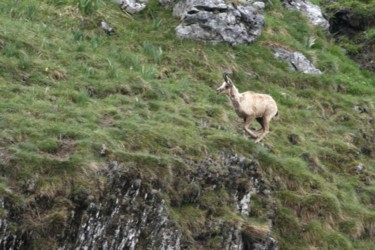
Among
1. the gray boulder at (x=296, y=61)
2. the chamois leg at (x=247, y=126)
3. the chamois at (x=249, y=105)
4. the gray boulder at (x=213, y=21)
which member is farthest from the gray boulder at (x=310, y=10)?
the chamois leg at (x=247, y=126)

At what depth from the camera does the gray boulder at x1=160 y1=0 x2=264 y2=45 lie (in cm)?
1780

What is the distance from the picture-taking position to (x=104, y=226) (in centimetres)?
977

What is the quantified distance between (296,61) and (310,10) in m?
3.89

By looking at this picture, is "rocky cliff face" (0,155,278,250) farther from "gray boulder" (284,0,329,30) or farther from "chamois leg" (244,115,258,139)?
"gray boulder" (284,0,329,30)

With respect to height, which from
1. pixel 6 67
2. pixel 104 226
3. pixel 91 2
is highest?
pixel 104 226

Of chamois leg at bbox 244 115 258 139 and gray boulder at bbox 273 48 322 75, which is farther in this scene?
gray boulder at bbox 273 48 322 75

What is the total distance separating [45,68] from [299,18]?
1032cm

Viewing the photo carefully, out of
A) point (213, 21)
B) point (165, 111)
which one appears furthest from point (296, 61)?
point (165, 111)

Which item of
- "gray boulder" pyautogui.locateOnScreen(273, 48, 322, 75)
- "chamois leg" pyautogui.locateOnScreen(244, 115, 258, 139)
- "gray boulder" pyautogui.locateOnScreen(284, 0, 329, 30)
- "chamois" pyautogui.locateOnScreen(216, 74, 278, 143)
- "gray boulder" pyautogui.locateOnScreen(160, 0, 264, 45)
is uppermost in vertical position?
"chamois" pyautogui.locateOnScreen(216, 74, 278, 143)

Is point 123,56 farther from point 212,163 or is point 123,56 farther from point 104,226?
point 104,226

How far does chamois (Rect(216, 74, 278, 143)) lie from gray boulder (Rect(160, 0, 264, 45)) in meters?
4.79

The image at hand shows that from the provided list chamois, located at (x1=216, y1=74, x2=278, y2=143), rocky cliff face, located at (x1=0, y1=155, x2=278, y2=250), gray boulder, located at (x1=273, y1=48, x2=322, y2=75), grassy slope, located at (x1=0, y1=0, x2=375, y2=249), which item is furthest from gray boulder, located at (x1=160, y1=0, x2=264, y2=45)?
rocky cliff face, located at (x1=0, y1=155, x2=278, y2=250)

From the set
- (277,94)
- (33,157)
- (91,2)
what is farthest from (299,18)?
(33,157)

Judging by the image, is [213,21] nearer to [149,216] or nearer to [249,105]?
[249,105]
